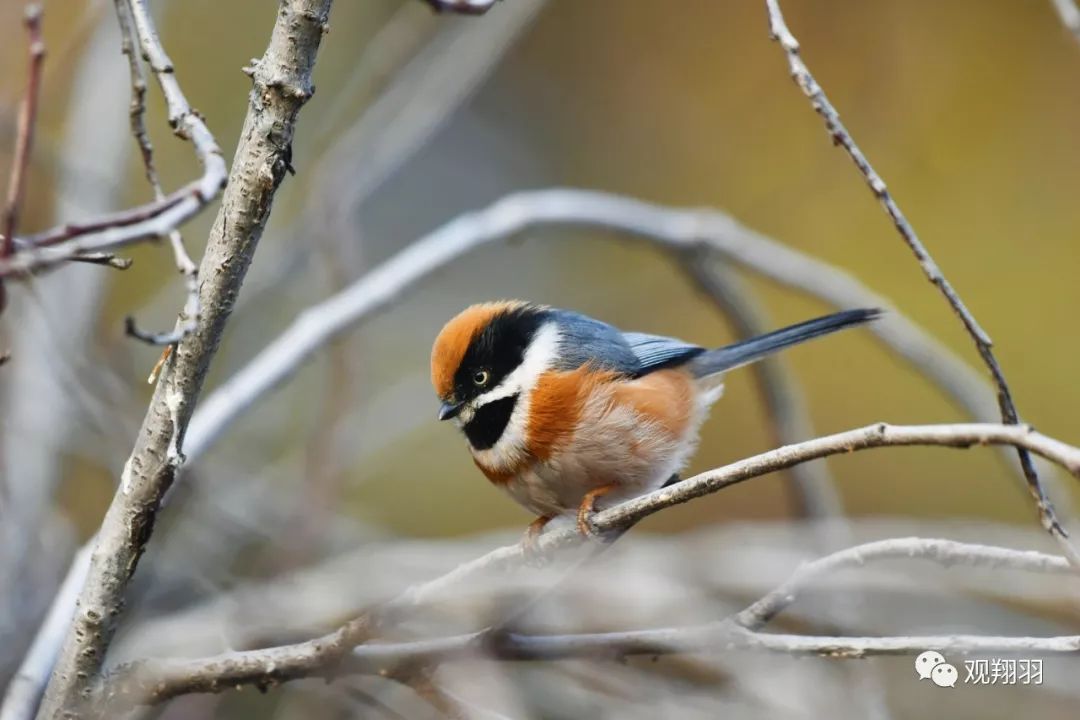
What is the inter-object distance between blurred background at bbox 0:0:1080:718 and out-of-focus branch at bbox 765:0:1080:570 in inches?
36.8

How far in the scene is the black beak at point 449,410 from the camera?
3375mm

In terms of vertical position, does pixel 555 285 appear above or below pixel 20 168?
above

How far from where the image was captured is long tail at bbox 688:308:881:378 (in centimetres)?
335

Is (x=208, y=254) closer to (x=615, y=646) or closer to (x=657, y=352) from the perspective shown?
(x=615, y=646)

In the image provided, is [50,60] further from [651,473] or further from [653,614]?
[653,614]

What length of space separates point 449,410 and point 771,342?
116 centimetres

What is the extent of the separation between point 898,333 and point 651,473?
1252 millimetres

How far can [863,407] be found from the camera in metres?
6.68

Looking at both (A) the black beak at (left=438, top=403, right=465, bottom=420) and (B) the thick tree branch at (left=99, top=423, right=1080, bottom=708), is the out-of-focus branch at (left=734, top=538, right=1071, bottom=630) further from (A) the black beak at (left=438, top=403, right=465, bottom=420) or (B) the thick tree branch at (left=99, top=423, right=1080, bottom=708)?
(A) the black beak at (left=438, top=403, right=465, bottom=420)

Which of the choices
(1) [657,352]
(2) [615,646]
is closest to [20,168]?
(2) [615,646]

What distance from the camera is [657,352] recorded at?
148 inches

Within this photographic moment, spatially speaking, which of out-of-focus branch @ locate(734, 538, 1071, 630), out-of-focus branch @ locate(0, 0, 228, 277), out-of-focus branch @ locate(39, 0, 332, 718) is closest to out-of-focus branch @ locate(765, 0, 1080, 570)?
out-of-focus branch @ locate(734, 538, 1071, 630)

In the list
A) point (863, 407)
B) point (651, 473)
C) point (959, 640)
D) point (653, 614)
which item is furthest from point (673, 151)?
point (959, 640)

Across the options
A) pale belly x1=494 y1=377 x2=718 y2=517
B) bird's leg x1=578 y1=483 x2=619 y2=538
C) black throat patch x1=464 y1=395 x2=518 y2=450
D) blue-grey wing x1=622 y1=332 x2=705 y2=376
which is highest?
black throat patch x1=464 y1=395 x2=518 y2=450
